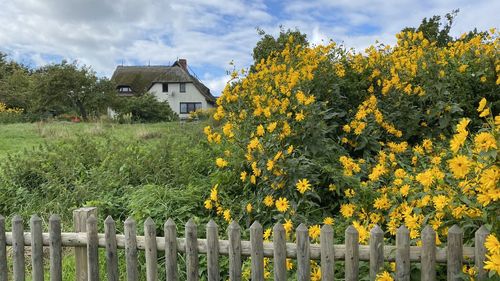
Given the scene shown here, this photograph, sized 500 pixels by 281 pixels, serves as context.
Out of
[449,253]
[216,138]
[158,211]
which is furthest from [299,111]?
[449,253]

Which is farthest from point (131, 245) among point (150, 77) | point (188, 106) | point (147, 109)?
point (150, 77)

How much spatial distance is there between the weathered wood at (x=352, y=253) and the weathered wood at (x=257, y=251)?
1.55 feet

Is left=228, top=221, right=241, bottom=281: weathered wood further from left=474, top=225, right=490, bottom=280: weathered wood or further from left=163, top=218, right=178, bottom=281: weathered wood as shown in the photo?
left=474, top=225, right=490, bottom=280: weathered wood

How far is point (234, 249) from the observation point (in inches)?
101

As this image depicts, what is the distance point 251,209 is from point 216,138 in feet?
3.16

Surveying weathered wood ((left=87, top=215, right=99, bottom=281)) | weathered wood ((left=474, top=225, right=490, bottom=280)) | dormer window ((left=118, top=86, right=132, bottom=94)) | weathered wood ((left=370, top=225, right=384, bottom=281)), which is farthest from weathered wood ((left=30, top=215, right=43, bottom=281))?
dormer window ((left=118, top=86, right=132, bottom=94))

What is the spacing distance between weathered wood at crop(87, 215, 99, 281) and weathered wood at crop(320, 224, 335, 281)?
57.5 inches

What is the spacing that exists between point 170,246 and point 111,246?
16.8 inches

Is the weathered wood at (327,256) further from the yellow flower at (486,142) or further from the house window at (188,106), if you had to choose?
the house window at (188,106)

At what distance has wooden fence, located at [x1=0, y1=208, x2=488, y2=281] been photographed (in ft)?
7.41

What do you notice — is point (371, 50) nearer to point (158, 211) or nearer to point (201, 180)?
point (201, 180)

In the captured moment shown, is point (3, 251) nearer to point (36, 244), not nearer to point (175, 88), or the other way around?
point (36, 244)

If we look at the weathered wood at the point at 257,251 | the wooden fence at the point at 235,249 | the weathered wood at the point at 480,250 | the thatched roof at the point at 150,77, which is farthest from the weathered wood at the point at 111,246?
the thatched roof at the point at 150,77

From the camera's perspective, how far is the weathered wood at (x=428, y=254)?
7.27 ft
